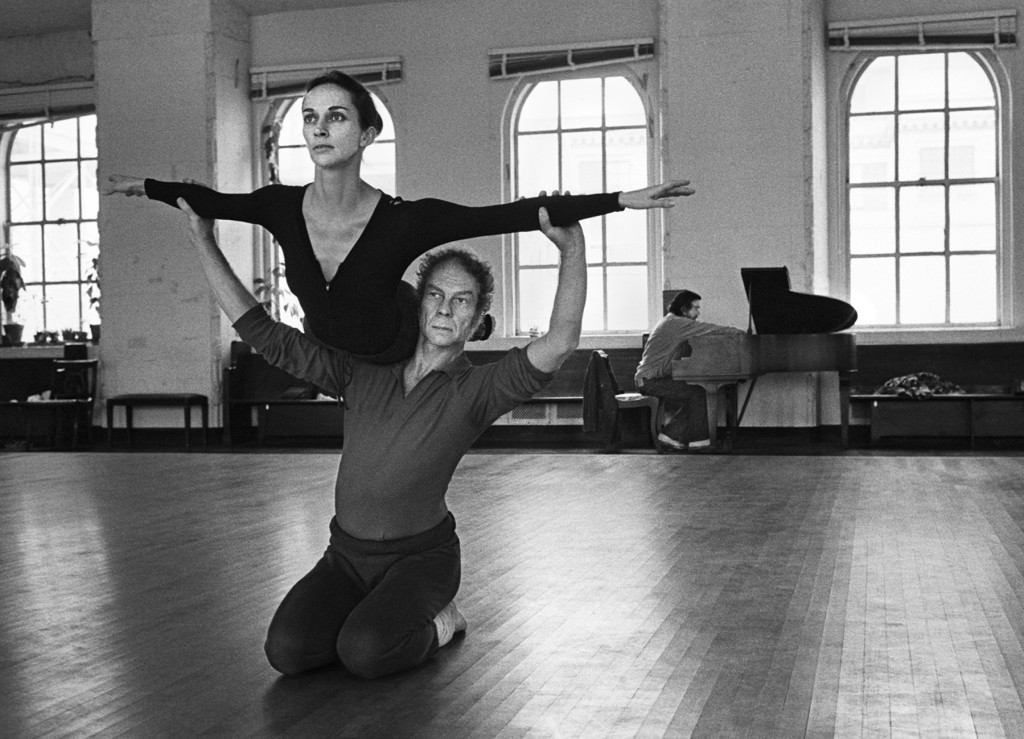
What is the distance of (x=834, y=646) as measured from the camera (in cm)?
269

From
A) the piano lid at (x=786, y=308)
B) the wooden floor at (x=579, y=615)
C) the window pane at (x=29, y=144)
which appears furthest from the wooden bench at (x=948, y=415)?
the window pane at (x=29, y=144)

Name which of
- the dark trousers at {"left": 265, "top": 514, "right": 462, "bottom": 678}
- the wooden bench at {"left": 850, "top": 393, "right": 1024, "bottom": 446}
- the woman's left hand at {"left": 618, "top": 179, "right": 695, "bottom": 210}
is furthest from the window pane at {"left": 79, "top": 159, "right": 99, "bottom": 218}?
the woman's left hand at {"left": 618, "top": 179, "right": 695, "bottom": 210}

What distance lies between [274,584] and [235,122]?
855 cm

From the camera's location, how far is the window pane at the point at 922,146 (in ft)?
33.7

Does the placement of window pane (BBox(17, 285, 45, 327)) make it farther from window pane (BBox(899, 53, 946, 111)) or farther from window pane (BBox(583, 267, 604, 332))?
window pane (BBox(899, 53, 946, 111))

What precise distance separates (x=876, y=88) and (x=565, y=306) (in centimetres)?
868

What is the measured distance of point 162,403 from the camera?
10.8 metres

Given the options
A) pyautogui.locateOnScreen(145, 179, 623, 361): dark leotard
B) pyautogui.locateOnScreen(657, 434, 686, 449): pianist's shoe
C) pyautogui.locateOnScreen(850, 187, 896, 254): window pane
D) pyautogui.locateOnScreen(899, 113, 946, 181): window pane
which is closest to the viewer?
pyautogui.locateOnScreen(145, 179, 623, 361): dark leotard

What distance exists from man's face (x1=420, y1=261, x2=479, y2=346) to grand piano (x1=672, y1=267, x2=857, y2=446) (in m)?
6.10

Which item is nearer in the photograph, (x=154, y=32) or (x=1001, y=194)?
(x=1001, y=194)

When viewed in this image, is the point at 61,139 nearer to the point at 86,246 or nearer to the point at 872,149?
the point at 86,246

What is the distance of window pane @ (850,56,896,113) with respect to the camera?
10.4 metres

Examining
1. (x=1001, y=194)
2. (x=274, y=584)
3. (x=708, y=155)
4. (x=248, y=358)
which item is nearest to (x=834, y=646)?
(x=274, y=584)

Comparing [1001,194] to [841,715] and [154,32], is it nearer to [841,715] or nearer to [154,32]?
[154,32]
